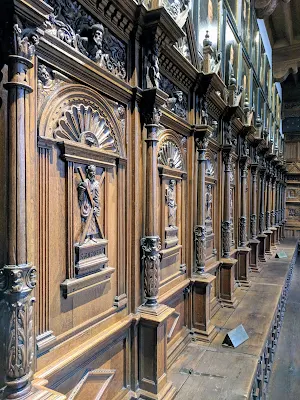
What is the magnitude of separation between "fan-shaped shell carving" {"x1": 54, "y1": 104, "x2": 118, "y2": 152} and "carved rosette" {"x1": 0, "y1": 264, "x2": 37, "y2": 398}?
0.67 metres

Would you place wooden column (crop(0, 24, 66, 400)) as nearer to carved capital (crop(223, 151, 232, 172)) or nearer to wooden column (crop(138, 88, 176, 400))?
wooden column (crop(138, 88, 176, 400))

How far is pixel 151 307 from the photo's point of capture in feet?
6.75

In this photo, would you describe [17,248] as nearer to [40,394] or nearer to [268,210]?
[40,394]

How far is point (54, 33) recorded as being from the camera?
55.6 inches

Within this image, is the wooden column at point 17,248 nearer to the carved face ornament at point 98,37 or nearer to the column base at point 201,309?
the carved face ornament at point 98,37

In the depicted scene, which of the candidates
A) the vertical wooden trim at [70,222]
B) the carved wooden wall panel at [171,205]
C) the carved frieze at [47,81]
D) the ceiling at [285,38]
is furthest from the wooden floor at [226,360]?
the ceiling at [285,38]

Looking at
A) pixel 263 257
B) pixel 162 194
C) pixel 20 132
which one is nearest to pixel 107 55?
pixel 20 132

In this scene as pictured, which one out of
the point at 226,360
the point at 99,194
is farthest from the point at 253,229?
the point at 99,194

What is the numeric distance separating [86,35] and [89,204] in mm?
900

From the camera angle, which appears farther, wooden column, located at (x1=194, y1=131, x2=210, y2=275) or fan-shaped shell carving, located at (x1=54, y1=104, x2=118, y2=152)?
wooden column, located at (x1=194, y1=131, x2=210, y2=275)

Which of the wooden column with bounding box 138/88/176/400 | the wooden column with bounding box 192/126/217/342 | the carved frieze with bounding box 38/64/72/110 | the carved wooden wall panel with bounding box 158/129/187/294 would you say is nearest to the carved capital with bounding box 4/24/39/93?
the carved frieze with bounding box 38/64/72/110

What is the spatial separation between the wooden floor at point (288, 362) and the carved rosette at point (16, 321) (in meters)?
2.89

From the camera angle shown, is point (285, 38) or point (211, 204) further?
point (285, 38)

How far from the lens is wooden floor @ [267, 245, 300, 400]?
3141mm
